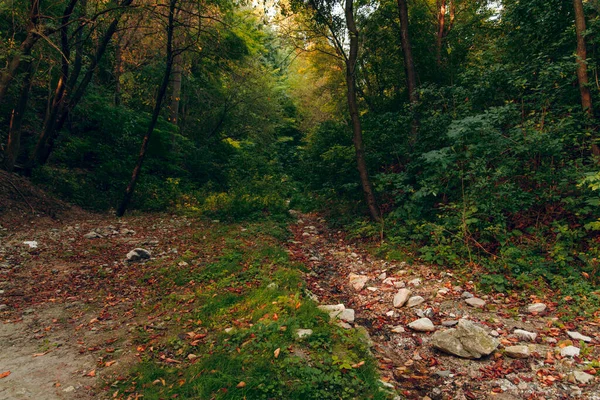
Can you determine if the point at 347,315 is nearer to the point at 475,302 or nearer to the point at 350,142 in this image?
the point at 475,302

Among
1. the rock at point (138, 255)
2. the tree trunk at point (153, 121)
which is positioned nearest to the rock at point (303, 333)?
the rock at point (138, 255)

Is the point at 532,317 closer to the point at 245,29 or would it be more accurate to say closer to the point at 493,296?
the point at 493,296

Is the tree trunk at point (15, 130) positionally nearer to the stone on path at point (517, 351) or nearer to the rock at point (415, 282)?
the rock at point (415, 282)

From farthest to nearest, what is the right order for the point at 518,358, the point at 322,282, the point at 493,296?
1. the point at 322,282
2. the point at 493,296
3. the point at 518,358

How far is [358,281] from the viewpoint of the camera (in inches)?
226

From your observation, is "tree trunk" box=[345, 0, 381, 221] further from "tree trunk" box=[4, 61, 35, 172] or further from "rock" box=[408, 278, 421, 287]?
"tree trunk" box=[4, 61, 35, 172]

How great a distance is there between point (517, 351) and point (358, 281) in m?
2.59

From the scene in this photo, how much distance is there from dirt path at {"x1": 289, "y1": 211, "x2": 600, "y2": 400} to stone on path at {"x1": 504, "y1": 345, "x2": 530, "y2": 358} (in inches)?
1.4

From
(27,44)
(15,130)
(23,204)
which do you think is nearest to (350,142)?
(27,44)

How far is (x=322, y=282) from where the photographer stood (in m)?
5.78

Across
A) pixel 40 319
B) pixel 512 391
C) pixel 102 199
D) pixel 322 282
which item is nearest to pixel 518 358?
pixel 512 391

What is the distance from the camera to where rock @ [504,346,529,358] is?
11.3 ft

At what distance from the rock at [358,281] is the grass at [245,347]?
1.10 m

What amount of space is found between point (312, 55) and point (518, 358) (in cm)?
1291
